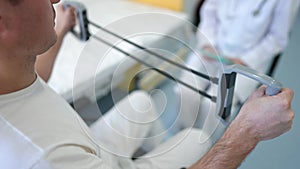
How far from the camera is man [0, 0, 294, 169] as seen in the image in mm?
639

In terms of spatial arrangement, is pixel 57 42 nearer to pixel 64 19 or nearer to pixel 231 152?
pixel 64 19

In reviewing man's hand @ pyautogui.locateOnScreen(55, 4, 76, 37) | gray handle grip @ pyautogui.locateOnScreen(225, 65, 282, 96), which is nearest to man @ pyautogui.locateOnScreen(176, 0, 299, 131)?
gray handle grip @ pyautogui.locateOnScreen(225, 65, 282, 96)

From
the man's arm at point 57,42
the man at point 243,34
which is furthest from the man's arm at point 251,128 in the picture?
the man's arm at point 57,42

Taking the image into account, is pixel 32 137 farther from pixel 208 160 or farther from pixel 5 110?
pixel 208 160

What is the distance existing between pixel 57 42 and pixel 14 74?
1.72 ft

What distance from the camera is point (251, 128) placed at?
726 mm

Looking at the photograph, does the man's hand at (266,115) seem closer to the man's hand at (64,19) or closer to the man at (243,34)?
the man at (243,34)

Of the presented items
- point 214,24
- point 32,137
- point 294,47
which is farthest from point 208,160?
point 294,47

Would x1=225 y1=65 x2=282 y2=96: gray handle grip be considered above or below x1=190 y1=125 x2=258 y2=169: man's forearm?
above

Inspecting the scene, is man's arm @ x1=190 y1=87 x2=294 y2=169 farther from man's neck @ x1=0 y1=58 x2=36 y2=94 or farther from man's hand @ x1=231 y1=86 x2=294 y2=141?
man's neck @ x1=0 y1=58 x2=36 y2=94

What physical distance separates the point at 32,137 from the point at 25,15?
0.27 meters

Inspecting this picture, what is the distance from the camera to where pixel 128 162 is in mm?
995

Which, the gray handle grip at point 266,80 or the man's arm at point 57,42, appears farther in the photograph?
the man's arm at point 57,42

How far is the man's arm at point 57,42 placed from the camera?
1161 mm
